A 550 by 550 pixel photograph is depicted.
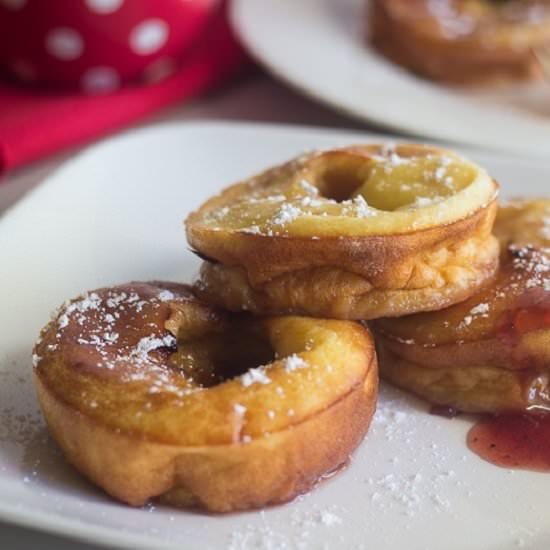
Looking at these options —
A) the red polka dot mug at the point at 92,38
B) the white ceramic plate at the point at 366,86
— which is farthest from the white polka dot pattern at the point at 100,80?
the white ceramic plate at the point at 366,86

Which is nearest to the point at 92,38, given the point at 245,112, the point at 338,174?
the point at 245,112

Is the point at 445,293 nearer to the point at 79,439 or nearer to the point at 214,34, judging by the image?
the point at 79,439

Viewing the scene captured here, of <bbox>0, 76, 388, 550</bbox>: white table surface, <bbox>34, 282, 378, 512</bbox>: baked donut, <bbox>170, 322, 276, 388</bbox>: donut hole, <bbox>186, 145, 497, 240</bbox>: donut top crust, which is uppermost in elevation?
<bbox>186, 145, 497, 240</bbox>: donut top crust

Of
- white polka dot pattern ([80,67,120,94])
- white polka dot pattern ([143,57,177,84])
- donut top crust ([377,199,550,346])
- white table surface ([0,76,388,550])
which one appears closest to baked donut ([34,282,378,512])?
donut top crust ([377,199,550,346])

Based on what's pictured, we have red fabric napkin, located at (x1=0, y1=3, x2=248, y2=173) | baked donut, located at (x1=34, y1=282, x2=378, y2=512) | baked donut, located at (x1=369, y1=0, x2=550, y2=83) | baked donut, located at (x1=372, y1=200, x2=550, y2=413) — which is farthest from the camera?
baked donut, located at (x1=369, y1=0, x2=550, y2=83)

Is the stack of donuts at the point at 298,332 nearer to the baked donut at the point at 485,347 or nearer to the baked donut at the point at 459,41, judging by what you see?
the baked donut at the point at 485,347

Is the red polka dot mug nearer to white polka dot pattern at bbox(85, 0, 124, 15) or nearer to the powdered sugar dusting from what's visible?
white polka dot pattern at bbox(85, 0, 124, 15)

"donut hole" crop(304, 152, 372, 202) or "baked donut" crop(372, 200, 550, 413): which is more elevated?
"donut hole" crop(304, 152, 372, 202)
